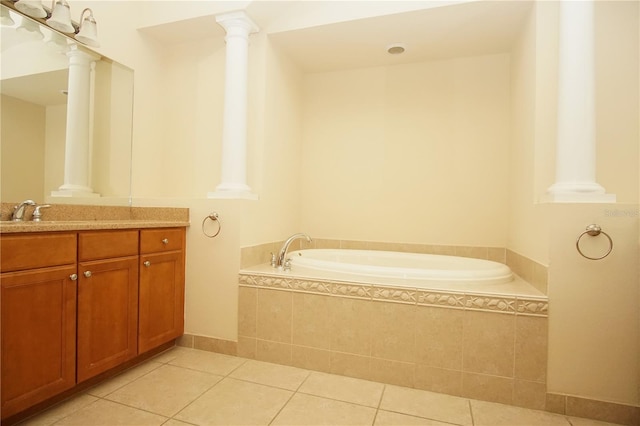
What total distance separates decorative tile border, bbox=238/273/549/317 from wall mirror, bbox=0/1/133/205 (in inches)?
48.9

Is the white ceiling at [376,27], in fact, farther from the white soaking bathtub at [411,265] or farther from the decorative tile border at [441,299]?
the decorative tile border at [441,299]

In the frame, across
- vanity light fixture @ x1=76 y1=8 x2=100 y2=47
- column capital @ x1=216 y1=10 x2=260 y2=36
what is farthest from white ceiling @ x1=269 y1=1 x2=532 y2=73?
vanity light fixture @ x1=76 y1=8 x2=100 y2=47

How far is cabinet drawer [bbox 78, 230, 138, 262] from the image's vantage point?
152 centimetres

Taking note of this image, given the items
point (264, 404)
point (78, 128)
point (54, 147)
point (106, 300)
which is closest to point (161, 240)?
point (106, 300)

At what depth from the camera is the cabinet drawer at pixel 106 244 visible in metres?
1.52

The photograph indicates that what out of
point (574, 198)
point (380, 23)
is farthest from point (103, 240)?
point (574, 198)

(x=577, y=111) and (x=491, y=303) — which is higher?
(x=577, y=111)

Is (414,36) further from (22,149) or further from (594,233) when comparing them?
(22,149)

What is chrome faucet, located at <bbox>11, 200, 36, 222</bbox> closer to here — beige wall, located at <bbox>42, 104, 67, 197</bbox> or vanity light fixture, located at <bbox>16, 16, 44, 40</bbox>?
beige wall, located at <bbox>42, 104, 67, 197</bbox>

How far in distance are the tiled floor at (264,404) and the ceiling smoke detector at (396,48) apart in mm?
2297

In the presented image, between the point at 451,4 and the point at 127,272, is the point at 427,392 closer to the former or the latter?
the point at 127,272

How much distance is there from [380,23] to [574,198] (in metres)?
1.58

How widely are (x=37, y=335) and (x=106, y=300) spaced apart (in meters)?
0.32

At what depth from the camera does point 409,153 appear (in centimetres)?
280
